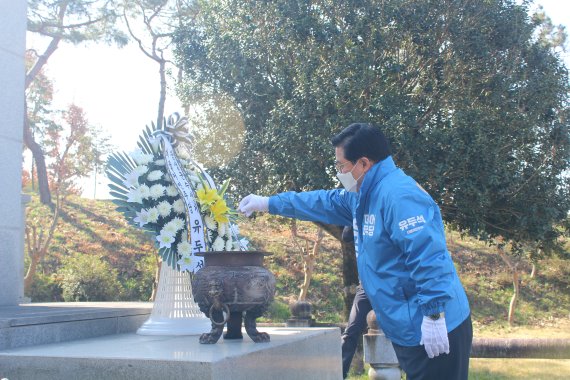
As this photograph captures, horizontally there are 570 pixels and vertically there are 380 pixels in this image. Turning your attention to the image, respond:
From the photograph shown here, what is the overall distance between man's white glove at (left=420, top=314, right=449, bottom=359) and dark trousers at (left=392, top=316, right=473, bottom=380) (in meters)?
0.13

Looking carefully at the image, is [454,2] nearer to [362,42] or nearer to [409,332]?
[362,42]

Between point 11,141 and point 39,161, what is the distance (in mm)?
14401

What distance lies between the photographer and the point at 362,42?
9.57 meters

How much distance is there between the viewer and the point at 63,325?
4.50 meters

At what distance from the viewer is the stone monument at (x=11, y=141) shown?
6.31 meters

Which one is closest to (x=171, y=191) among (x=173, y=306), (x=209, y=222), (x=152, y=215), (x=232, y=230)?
(x=152, y=215)

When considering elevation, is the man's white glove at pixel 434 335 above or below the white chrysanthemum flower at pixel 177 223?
below

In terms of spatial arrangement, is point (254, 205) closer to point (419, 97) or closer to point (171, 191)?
point (171, 191)

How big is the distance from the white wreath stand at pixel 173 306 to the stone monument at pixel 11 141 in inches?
87.3

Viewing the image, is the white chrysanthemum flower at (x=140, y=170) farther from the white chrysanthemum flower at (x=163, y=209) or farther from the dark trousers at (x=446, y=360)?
the dark trousers at (x=446, y=360)

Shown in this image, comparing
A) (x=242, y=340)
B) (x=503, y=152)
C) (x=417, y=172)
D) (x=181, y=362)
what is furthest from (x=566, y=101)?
(x=181, y=362)

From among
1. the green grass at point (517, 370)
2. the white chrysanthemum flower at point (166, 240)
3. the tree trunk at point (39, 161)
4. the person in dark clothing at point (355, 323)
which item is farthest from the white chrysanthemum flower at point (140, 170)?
the tree trunk at point (39, 161)

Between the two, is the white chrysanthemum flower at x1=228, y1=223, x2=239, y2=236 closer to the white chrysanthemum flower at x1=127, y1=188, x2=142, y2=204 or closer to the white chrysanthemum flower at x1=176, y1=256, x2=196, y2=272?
the white chrysanthemum flower at x1=176, y1=256, x2=196, y2=272

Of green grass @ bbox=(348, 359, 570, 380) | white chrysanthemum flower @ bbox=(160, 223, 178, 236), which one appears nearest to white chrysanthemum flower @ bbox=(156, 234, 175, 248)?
white chrysanthemum flower @ bbox=(160, 223, 178, 236)
